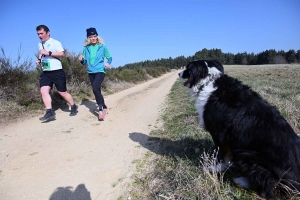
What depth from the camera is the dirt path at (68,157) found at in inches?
90.7

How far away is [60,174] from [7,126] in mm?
2778

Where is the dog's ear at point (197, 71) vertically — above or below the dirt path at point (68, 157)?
above

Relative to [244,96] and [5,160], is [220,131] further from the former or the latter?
[5,160]

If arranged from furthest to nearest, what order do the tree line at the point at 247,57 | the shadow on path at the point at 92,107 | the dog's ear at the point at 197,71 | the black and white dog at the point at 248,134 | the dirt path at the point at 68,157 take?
the tree line at the point at 247,57, the shadow on path at the point at 92,107, the dog's ear at the point at 197,71, the dirt path at the point at 68,157, the black and white dog at the point at 248,134

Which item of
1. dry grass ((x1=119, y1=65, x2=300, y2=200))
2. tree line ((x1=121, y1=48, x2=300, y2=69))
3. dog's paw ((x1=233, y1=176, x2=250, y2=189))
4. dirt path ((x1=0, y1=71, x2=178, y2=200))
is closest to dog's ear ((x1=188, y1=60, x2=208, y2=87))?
dry grass ((x1=119, y1=65, x2=300, y2=200))

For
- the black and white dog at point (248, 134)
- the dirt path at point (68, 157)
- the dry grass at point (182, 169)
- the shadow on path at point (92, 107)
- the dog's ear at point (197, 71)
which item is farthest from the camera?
the shadow on path at point (92, 107)

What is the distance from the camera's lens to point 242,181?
202cm

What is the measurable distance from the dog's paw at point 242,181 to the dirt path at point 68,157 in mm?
1347

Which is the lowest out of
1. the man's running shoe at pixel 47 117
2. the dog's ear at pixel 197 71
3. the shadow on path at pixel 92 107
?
the shadow on path at pixel 92 107

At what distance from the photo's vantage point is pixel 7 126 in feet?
14.4

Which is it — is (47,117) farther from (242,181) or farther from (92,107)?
(242,181)

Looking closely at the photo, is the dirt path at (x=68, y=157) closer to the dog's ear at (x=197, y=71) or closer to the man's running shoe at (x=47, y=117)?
the man's running shoe at (x=47, y=117)

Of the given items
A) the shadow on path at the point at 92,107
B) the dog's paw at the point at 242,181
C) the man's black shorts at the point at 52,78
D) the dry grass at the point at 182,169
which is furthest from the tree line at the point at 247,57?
the dog's paw at the point at 242,181

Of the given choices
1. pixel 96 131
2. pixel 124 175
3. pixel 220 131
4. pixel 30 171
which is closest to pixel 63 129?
pixel 96 131
